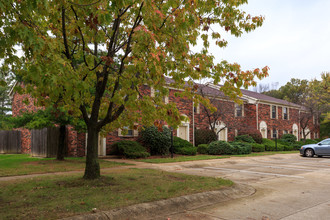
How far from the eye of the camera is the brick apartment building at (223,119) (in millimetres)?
18422

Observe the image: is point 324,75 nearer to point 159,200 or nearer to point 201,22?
point 201,22

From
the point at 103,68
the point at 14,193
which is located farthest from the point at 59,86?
the point at 14,193

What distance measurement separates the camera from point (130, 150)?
17.1m

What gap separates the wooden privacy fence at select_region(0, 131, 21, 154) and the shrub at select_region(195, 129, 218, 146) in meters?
14.3

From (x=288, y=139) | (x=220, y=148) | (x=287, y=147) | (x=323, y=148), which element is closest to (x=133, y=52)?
(x=220, y=148)

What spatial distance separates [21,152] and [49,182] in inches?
672

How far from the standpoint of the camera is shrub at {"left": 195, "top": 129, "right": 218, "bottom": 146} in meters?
23.7

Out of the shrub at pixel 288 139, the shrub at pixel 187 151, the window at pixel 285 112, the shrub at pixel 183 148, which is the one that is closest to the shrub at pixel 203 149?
the shrub at pixel 183 148

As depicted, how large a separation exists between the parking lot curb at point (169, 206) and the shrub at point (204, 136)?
52.6 feet

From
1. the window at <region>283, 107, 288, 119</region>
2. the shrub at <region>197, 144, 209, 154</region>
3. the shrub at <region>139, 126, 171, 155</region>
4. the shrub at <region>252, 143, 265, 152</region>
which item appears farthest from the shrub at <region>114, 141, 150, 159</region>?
the window at <region>283, 107, 288, 119</region>

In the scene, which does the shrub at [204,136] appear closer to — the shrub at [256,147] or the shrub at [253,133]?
the shrub at [256,147]

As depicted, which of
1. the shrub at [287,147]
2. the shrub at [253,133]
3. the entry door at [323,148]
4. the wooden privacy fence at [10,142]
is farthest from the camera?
the shrub at [287,147]

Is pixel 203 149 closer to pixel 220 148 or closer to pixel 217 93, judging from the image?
pixel 220 148

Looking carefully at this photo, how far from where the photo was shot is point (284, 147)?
28.2 meters
